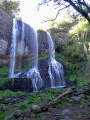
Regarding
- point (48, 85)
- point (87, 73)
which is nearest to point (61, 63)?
point (87, 73)

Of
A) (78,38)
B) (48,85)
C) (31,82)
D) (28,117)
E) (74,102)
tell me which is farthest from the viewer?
(78,38)

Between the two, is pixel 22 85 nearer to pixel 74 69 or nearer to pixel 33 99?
pixel 33 99

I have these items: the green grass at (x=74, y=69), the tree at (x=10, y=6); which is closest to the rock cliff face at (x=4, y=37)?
the tree at (x=10, y=6)

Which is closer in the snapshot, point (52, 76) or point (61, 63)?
point (52, 76)

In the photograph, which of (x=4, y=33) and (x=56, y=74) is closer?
(x=4, y=33)

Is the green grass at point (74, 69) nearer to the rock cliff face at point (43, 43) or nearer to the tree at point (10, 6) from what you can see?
the rock cliff face at point (43, 43)

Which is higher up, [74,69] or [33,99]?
[74,69]

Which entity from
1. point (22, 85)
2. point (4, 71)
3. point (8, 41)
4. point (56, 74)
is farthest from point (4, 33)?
point (56, 74)

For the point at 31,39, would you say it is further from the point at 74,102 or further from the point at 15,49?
the point at 74,102

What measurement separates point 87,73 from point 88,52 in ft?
19.4

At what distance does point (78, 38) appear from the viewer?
2992cm

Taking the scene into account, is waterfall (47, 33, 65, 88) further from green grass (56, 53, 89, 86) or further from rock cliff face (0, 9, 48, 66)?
rock cliff face (0, 9, 48, 66)

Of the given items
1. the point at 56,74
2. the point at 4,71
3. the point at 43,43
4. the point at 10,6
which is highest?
the point at 10,6

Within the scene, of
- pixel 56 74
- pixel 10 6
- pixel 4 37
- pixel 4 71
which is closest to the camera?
pixel 4 71
